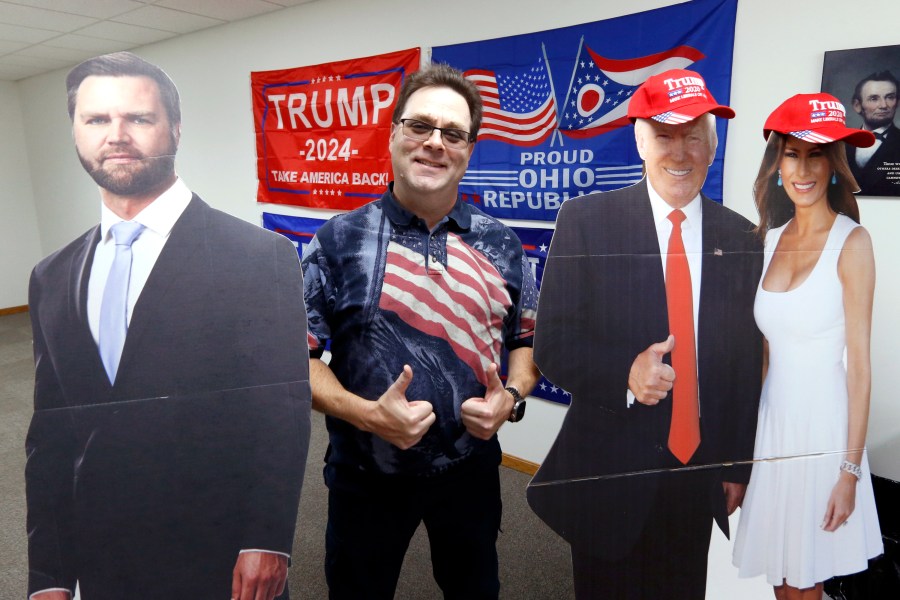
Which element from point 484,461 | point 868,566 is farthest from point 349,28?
point 868,566

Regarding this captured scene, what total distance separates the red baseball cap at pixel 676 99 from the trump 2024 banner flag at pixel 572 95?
13cm

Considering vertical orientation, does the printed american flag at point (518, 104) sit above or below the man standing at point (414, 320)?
above

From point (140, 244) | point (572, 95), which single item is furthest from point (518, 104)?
point (140, 244)

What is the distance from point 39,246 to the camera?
0.79 meters

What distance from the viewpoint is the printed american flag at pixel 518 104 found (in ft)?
3.97

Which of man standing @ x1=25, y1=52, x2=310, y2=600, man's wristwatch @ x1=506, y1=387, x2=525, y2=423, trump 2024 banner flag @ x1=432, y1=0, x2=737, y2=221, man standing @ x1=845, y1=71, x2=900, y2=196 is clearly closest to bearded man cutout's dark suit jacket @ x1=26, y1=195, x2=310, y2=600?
man standing @ x1=25, y1=52, x2=310, y2=600

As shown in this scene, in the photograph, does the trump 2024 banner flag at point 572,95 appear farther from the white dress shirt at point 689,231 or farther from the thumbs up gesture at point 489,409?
the thumbs up gesture at point 489,409

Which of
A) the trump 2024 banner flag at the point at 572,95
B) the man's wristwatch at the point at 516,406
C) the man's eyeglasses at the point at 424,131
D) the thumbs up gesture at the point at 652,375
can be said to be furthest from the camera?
the trump 2024 banner flag at the point at 572,95

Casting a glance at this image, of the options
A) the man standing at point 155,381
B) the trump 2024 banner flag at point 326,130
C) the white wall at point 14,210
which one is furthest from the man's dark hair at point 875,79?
the white wall at point 14,210

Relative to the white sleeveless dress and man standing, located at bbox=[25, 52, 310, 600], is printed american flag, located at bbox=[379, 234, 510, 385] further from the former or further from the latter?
the white sleeveless dress

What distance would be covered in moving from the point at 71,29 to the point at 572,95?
3.25ft

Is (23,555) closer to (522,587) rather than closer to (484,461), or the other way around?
(484,461)

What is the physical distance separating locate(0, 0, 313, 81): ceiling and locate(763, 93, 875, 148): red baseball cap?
1.16 meters

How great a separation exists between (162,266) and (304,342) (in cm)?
24
